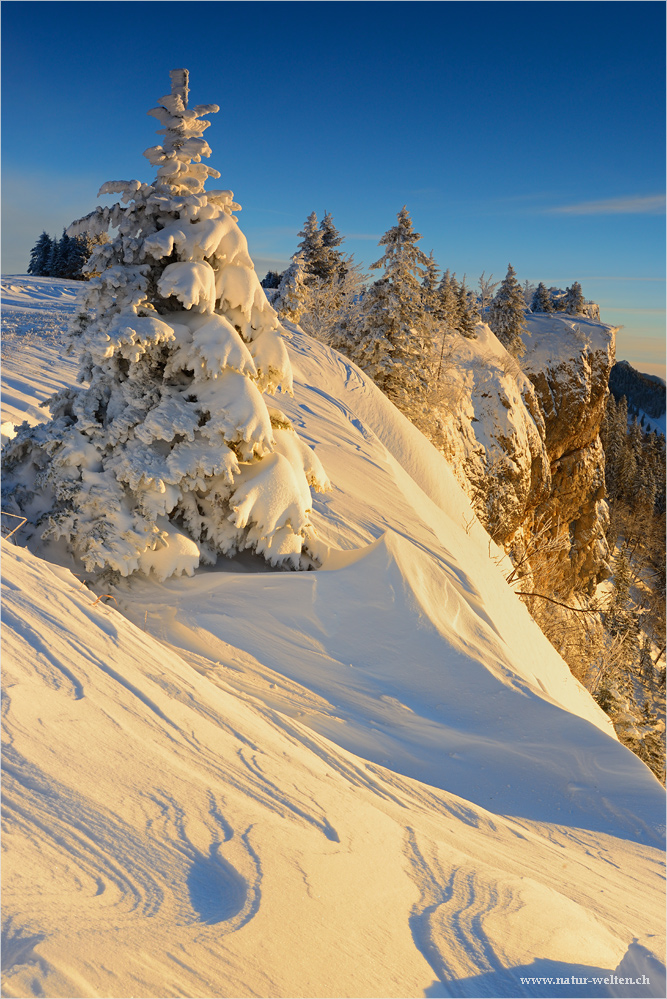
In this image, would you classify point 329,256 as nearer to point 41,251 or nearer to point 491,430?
point 491,430

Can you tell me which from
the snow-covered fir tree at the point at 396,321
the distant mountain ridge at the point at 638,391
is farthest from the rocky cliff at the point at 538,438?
the distant mountain ridge at the point at 638,391

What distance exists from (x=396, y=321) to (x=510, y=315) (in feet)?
88.7

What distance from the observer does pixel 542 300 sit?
64625mm

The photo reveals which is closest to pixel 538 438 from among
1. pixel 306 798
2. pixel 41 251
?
pixel 306 798

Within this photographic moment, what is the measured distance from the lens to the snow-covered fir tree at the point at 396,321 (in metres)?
22.5

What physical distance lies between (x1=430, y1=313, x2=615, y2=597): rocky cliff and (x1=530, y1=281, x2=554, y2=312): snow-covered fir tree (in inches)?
455

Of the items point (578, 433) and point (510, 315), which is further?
point (510, 315)

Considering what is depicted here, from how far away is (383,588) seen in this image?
6020mm

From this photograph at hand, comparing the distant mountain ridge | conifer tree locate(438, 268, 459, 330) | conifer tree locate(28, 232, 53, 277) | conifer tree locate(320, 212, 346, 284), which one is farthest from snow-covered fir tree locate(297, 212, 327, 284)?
the distant mountain ridge

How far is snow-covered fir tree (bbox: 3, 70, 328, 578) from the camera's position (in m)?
5.43

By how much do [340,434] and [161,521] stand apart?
19.4ft

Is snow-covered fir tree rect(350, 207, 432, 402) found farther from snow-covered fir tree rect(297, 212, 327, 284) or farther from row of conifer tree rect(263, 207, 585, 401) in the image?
snow-covered fir tree rect(297, 212, 327, 284)

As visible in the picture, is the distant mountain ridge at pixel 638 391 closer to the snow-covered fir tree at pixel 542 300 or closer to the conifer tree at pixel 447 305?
the snow-covered fir tree at pixel 542 300

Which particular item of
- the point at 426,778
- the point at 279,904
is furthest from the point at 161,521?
the point at 279,904
